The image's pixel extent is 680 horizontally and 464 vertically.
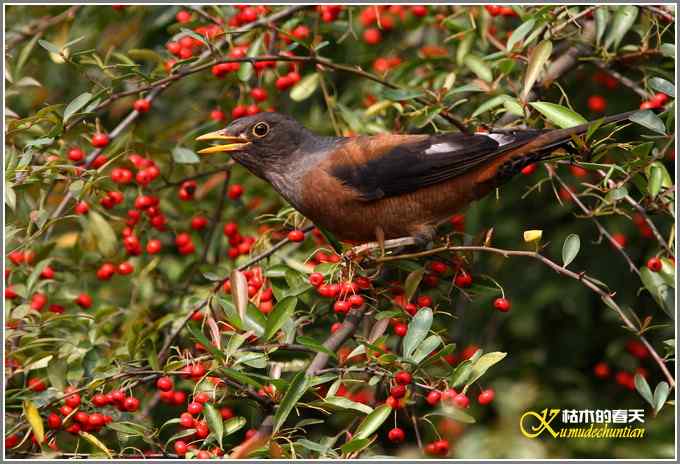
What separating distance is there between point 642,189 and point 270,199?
2.41 m

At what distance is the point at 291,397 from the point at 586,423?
6.82ft

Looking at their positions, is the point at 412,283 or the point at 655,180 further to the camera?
the point at 412,283

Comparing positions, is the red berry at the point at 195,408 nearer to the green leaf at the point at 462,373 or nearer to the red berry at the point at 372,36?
the green leaf at the point at 462,373

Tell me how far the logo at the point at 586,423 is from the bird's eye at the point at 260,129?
2.19m

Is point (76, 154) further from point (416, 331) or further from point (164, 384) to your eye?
point (416, 331)

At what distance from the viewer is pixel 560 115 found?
4.13 m

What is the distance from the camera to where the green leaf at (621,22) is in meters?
4.46

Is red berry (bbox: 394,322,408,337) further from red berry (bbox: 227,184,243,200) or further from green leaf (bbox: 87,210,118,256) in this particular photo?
green leaf (bbox: 87,210,118,256)

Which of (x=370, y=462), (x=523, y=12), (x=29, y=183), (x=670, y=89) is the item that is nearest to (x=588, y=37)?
(x=523, y=12)

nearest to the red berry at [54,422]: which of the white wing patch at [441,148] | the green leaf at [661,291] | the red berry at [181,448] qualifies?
the red berry at [181,448]

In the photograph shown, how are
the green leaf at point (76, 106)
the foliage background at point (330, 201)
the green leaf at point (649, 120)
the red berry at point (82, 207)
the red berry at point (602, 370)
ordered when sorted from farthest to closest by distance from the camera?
1. the red berry at point (602, 370)
2. the red berry at point (82, 207)
3. the foliage background at point (330, 201)
4. the green leaf at point (76, 106)
5. the green leaf at point (649, 120)

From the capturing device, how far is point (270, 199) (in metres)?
5.47

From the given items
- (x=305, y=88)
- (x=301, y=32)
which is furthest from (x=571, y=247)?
(x=301, y=32)

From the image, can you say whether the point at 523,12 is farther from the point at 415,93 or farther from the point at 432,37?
the point at 432,37
